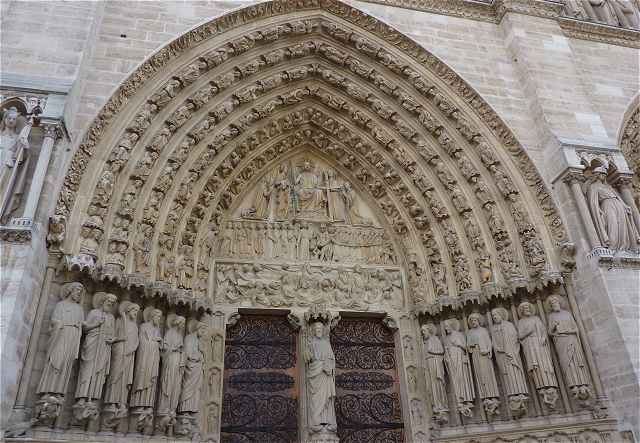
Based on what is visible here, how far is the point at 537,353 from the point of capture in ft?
17.7

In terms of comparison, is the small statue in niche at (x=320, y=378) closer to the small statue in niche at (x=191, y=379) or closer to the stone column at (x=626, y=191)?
the small statue in niche at (x=191, y=379)

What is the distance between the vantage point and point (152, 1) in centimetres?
645

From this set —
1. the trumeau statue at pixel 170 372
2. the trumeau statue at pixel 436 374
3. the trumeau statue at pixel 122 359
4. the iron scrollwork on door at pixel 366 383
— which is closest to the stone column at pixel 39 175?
the trumeau statue at pixel 122 359

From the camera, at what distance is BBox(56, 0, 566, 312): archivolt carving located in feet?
18.2

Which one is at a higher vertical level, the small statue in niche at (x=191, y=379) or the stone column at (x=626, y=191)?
the stone column at (x=626, y=191)

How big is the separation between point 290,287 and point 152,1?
13.9ft

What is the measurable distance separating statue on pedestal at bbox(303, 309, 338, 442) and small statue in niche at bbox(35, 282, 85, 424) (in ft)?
8.44

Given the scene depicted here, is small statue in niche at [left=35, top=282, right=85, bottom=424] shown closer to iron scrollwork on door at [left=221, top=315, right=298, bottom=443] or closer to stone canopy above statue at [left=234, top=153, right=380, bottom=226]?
iron scrollwork on door at [left=221, top=315, right=298, bottom=443]

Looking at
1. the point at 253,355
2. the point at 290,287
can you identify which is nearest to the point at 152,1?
the point at 290,287

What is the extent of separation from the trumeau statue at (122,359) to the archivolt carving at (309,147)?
46 centimetres

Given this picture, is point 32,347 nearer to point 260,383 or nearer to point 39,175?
point 39,175

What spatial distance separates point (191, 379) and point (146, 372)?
57 cm

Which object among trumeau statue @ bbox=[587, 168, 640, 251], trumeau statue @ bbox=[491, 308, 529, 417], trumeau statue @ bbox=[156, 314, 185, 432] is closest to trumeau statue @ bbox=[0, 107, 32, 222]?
trumeau statue @ bbox=[156, 314, 185, 432]

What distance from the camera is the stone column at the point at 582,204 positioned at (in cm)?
564
